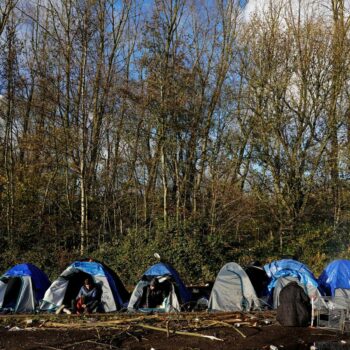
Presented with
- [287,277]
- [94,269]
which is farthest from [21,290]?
[287,277]

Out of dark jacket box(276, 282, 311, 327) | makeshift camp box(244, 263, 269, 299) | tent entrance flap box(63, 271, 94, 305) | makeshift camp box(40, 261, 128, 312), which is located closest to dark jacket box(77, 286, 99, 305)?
makeshift camp box(40, 261, 128, 312)

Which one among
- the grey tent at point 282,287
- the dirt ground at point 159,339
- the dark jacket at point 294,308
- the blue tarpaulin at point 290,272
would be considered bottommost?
the dirt ground at point 159,339

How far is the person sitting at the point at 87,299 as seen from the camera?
12.6 meters

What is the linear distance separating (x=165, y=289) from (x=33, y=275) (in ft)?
12.0

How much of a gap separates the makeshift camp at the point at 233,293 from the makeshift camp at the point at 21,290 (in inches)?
A: 186

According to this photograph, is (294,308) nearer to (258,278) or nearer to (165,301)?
(165,301)

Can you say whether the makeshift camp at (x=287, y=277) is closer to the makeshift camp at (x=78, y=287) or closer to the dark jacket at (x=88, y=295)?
the makeshift camp at (x=78, y=287)

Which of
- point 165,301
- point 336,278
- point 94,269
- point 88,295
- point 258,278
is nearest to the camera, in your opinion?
point 165,301

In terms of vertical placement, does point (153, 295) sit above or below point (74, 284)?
below

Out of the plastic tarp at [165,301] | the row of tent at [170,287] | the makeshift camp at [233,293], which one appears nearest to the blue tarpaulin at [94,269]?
the row of tent at [170,287]

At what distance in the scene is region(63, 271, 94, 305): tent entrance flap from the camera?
43.4 feet

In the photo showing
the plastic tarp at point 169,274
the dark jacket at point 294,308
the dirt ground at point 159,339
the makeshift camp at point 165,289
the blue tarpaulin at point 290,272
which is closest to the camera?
the dirt ground at point 159,339

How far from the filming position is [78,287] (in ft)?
44.9

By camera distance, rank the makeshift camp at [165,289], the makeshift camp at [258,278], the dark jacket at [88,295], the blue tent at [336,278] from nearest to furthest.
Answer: the makeshift camp at [165,289] < the dark jacket at [88,295] < the blue tent at [336,278] < the makeshift camp at [258,278]
